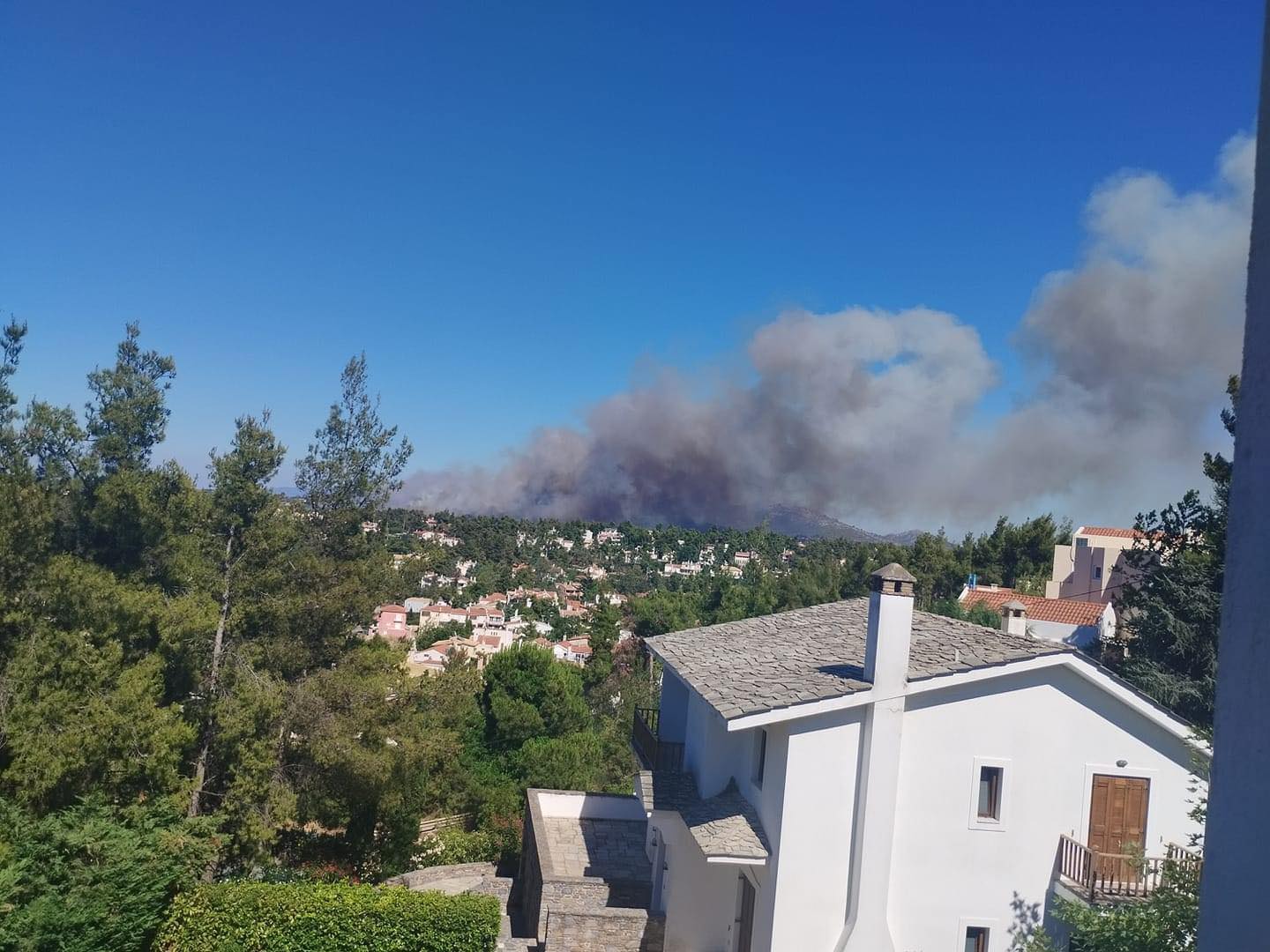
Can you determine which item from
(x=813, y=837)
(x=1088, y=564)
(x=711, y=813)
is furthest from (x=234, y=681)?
(x=1088, y=564)

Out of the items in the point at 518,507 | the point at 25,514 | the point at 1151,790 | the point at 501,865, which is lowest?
the point at 501,865

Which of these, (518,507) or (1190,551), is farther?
(518,507)

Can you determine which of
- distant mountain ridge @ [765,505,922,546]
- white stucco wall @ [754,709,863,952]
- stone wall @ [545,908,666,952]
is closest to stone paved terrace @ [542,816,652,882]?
stone wall @ [545,908,666,952]

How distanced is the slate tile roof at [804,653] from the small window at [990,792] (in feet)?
4.73

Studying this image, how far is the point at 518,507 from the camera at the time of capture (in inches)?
5925

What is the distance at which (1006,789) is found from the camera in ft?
39.1

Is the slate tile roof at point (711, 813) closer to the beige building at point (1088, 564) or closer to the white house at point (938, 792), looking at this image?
the white house at point (938, 792)

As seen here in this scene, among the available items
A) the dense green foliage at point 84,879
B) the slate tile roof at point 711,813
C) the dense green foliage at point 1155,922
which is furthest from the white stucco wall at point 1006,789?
the dense green foliage at point 84,879

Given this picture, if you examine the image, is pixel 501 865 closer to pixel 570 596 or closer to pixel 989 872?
pixel 989 872

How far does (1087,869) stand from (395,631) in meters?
80.0

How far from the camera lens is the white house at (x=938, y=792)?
37.7ft

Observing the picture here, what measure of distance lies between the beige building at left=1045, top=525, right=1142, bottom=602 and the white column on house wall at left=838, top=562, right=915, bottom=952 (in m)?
40.0

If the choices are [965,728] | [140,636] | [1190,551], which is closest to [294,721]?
[140,636]

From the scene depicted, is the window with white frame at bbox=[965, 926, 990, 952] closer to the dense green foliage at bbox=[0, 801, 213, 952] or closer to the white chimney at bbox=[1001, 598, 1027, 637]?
the white chimney at bbox=[1001, 598, 1027, 637]
